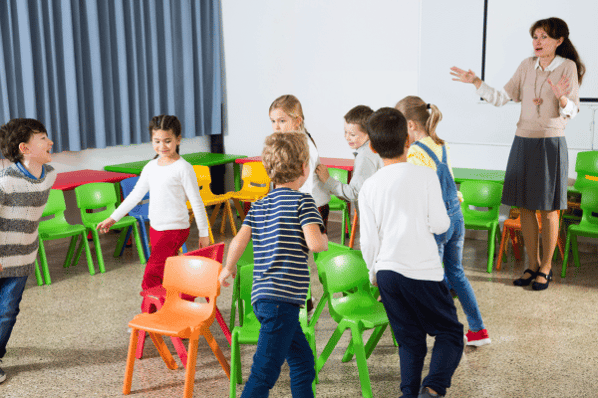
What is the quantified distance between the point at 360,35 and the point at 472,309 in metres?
3.71

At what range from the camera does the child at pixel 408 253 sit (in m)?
2.21

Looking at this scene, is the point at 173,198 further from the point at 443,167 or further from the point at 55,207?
the point at 55,207

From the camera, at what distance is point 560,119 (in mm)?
4004

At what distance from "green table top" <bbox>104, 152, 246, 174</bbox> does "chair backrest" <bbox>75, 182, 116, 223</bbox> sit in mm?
693

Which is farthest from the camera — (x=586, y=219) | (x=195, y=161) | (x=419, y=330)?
(x=195, y=161)

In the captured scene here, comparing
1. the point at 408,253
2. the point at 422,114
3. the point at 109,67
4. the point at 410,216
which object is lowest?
the point at 408,253

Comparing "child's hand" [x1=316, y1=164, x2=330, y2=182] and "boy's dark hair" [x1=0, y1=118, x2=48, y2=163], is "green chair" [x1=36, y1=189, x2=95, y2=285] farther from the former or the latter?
"child's hand" [x1=316, y1=164, x2=330, y2=182]

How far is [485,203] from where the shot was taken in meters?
4.56

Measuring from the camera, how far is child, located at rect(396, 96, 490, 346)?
282 centimetres

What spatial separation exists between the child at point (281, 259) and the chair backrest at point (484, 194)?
9.03ft

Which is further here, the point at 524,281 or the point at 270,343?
the point at 524,281

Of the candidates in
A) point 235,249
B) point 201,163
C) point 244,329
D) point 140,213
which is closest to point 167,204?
point 244,329

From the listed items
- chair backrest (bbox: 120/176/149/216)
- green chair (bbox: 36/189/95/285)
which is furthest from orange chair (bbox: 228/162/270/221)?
green chair (bbox: 36/189/95/285)

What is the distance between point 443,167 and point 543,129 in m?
1.61
